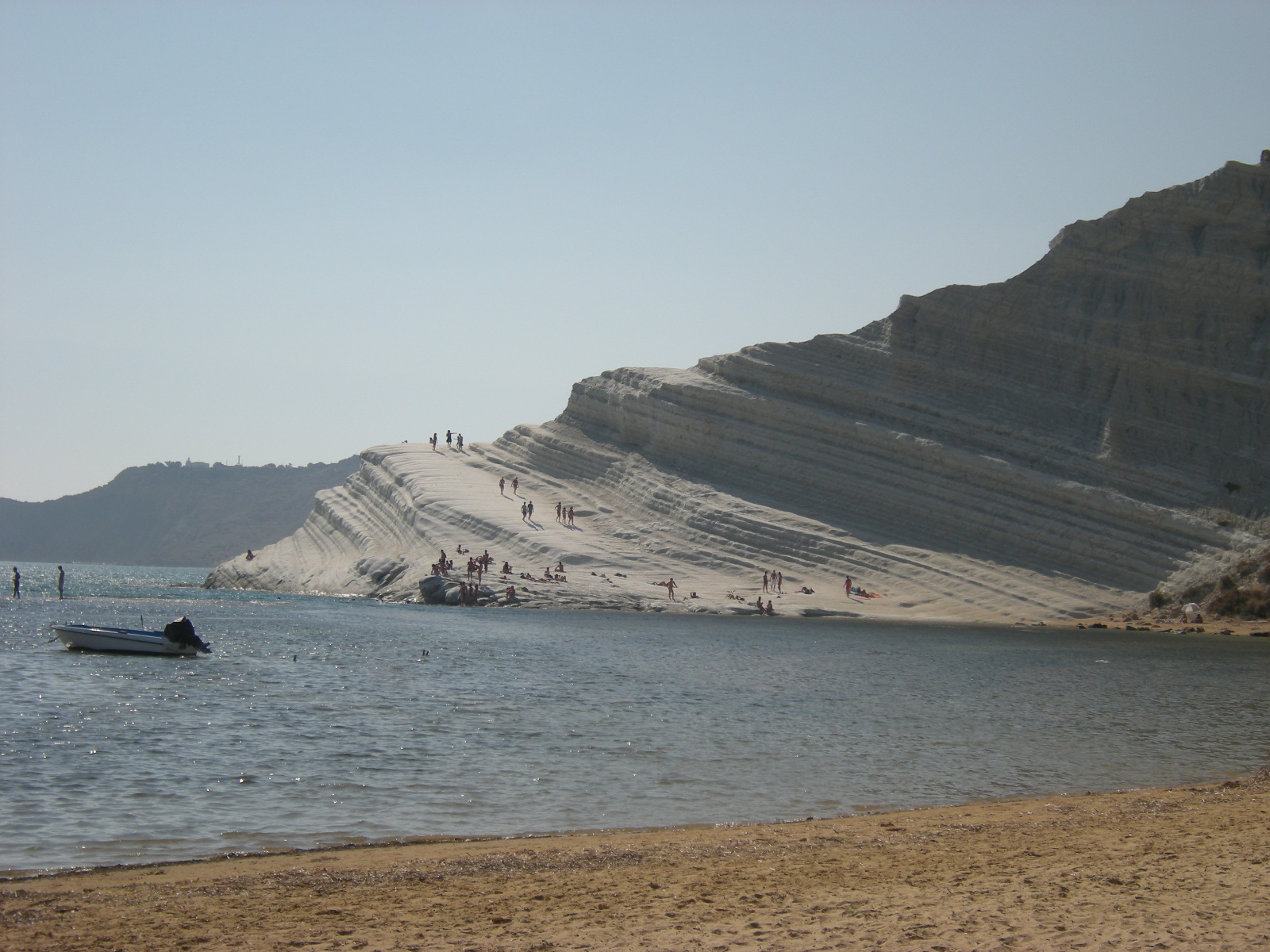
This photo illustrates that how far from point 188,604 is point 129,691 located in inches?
1084

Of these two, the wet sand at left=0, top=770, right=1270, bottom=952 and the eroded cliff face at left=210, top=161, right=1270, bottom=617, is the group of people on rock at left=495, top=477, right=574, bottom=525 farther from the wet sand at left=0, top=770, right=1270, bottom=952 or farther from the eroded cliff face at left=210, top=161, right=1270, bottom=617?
the wet sand at left=0, top=770, right=1270, bottom=952

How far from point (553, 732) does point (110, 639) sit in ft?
49.1

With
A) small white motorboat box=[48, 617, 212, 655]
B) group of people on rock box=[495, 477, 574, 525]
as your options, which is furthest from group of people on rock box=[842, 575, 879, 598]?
small white motorboat box=[48, 617, 212, 655]

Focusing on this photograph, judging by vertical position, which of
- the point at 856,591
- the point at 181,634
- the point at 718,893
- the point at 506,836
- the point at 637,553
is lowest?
the point at 506,836

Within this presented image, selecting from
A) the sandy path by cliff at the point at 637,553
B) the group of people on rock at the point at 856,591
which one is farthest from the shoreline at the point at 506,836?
the group of people on rock at the point at 856,591

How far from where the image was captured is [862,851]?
9.27 meters

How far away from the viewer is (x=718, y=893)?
786 cm

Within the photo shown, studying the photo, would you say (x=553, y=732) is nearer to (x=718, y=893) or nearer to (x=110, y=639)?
(x=718, y=893)

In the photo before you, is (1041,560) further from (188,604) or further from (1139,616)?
(188,604)

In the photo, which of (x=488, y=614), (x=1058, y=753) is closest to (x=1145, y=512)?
(x=488, y=614)

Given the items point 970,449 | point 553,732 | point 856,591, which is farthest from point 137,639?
point 970,449

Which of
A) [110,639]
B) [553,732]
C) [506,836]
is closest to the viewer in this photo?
[506,836]

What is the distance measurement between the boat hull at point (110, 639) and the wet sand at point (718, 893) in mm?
18334

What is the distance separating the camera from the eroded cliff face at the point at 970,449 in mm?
42750
